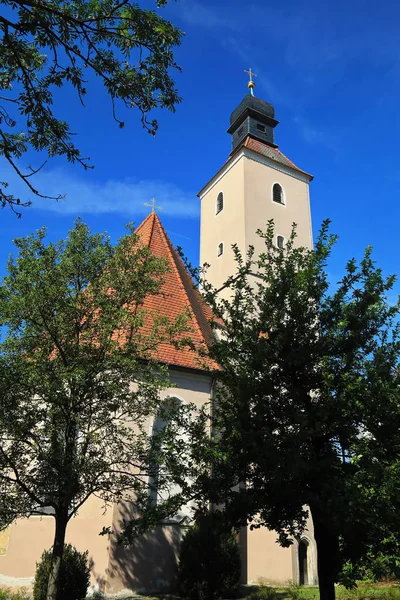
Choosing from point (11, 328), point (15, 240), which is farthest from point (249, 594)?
point (15, 240)

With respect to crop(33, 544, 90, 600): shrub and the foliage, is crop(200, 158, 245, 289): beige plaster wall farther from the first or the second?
the foliage

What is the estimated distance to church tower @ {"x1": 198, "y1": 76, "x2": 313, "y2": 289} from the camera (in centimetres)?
2055

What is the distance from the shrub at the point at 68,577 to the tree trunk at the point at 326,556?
5017 mm

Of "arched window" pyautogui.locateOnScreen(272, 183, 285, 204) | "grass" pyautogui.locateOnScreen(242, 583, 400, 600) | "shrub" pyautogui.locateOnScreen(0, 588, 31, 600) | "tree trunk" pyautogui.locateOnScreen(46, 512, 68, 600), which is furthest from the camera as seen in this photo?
"arched window" pyautogui.locateOnScreen(272, 183, 285, 204)

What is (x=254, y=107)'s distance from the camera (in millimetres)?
24500

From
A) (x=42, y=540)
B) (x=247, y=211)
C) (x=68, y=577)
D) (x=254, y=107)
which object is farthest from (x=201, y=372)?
(x=254, y=107)

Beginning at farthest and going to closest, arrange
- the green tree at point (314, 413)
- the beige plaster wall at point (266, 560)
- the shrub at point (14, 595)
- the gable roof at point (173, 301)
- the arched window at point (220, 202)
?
the arched window at point (220, 202), the gable roof at point (173, 301), the beige plaster wall at point (266, 560), the shrub at point (14, 595), the green tree at point (314, 413)

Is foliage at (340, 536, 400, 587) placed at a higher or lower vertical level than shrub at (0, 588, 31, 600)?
higher

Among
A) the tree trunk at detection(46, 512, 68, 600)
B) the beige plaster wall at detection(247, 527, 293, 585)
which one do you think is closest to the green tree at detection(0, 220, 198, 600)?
the tree trunk at detection(46, 512, 68, 600)

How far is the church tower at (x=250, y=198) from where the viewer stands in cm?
2055

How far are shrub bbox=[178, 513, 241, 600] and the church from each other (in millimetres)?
639

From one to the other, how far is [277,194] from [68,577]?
17.3m

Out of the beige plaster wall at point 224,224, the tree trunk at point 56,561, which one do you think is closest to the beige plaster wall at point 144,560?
the tree trunk at point 56,561

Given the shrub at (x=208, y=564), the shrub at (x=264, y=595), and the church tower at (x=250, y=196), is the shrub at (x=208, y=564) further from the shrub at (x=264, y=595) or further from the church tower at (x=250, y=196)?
the church tower at (x=250, y=196)
